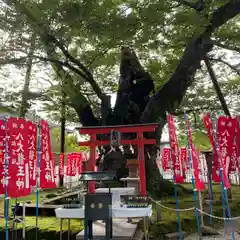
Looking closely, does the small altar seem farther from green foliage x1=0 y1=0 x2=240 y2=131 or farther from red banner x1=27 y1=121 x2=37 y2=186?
green foliage x1=0 y1=0 x2=240 y2=131

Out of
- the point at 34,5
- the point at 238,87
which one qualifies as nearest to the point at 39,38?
the point at 34,5

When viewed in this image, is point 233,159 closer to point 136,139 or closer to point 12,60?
point 136,139

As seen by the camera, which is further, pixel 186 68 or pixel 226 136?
pixel 186 68

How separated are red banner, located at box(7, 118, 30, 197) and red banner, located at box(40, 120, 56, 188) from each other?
0.65 m

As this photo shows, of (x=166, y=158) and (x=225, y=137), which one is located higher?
Answer: (x=225, y=137)

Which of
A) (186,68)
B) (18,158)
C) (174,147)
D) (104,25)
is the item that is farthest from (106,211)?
(186,68)

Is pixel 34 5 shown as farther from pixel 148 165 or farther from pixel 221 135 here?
pixel 148 165

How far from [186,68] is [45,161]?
6.42 meters

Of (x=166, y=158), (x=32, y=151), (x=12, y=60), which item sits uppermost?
(x=12, y=60)

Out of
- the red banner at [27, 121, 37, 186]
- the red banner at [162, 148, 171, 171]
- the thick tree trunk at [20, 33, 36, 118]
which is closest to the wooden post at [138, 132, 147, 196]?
the red banner at [27, 121, 37, 186]

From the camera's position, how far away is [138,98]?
1185cm

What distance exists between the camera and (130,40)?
28.7 ft

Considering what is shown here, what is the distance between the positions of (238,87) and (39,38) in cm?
1043

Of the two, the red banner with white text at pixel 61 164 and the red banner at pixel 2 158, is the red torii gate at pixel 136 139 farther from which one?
the red banner with white text at pixel 61 164
